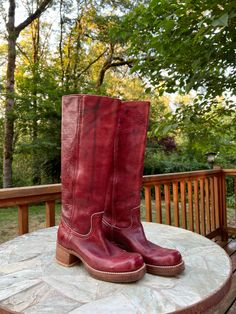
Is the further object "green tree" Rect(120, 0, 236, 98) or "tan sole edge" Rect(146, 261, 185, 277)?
"green tree" Rect(120, 0, 236, 98)

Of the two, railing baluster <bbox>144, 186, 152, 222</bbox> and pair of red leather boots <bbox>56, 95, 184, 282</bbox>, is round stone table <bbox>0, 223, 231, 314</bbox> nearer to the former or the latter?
pair of red leather boots <bbox>56, 95, 184, 282</bbox>

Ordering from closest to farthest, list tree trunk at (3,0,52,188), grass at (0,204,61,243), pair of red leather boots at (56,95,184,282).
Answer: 1. pair of red leather boots at (56,95,184,282)
2. grass at (0,204,61,243)
3. tree trunk at (3,0,52,188)

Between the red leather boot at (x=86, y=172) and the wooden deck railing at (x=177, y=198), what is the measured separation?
1.95 feet

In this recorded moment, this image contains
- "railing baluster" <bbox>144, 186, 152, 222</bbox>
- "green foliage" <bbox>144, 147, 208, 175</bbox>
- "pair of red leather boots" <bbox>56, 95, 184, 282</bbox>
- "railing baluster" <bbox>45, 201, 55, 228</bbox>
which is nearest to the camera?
"pair of red leather boots" <bbox>56, 95, 184, 282</bbox>

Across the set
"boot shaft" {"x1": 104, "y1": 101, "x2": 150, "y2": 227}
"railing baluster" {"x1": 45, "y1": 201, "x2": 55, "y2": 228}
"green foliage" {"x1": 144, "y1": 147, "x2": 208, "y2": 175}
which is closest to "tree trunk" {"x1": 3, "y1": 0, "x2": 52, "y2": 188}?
"green foliage" {"x1": 144, "y1": 147, "x2": 208, "y2": 175}

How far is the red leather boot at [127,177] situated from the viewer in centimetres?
87

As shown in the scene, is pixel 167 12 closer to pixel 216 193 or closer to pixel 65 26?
pixel 216 193

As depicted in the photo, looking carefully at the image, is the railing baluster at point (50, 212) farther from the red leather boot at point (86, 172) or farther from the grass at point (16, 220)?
the grass at point (16, 220)

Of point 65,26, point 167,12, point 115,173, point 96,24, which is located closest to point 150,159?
point 96,24

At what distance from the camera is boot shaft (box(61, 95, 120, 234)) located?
76cm

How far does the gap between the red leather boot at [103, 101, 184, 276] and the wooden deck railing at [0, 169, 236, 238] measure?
62 cm

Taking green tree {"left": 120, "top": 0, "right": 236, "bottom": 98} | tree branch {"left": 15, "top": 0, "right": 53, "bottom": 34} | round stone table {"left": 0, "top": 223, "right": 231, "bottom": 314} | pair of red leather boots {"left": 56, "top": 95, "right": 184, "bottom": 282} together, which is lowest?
round stone table {"left": 0, "top": 223, "right": 231, "bottom": 314}

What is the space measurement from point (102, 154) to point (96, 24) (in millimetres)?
7498

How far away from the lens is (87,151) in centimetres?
78
